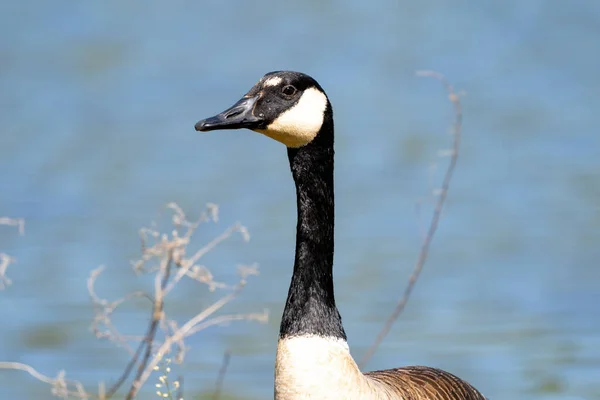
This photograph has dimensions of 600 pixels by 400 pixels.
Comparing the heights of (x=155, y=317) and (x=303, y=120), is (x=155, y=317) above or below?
below

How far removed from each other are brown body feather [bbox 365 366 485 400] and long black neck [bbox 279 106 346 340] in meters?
0.43

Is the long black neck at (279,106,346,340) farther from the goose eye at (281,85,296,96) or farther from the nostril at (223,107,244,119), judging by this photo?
the nostril at (223,107,244,119)

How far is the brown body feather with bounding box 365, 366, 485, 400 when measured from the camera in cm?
585

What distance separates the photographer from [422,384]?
602 centimetres

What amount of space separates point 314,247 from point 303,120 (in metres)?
0.62

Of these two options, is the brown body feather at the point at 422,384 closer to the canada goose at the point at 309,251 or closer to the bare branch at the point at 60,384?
the canada goose at the point at 309,251

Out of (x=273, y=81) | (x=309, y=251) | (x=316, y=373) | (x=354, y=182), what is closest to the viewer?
(x=316, y=373)

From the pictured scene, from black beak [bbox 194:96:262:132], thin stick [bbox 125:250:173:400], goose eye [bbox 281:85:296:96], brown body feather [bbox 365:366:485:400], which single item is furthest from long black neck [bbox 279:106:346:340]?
thin stick [bbox 125:250:173:400]

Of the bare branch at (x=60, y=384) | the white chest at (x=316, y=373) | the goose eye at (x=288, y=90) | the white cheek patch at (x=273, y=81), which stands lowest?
the bare branch at (x=60, y=384)

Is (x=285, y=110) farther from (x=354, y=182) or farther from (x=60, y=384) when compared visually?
(x=354, y=182)

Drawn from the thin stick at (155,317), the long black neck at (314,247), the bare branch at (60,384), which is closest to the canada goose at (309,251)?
the long black neck at (314,247)

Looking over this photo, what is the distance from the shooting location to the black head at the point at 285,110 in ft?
18.0

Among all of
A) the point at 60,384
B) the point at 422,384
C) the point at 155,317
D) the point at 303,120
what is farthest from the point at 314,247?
the point at 60,384

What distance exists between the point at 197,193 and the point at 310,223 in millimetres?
8522
